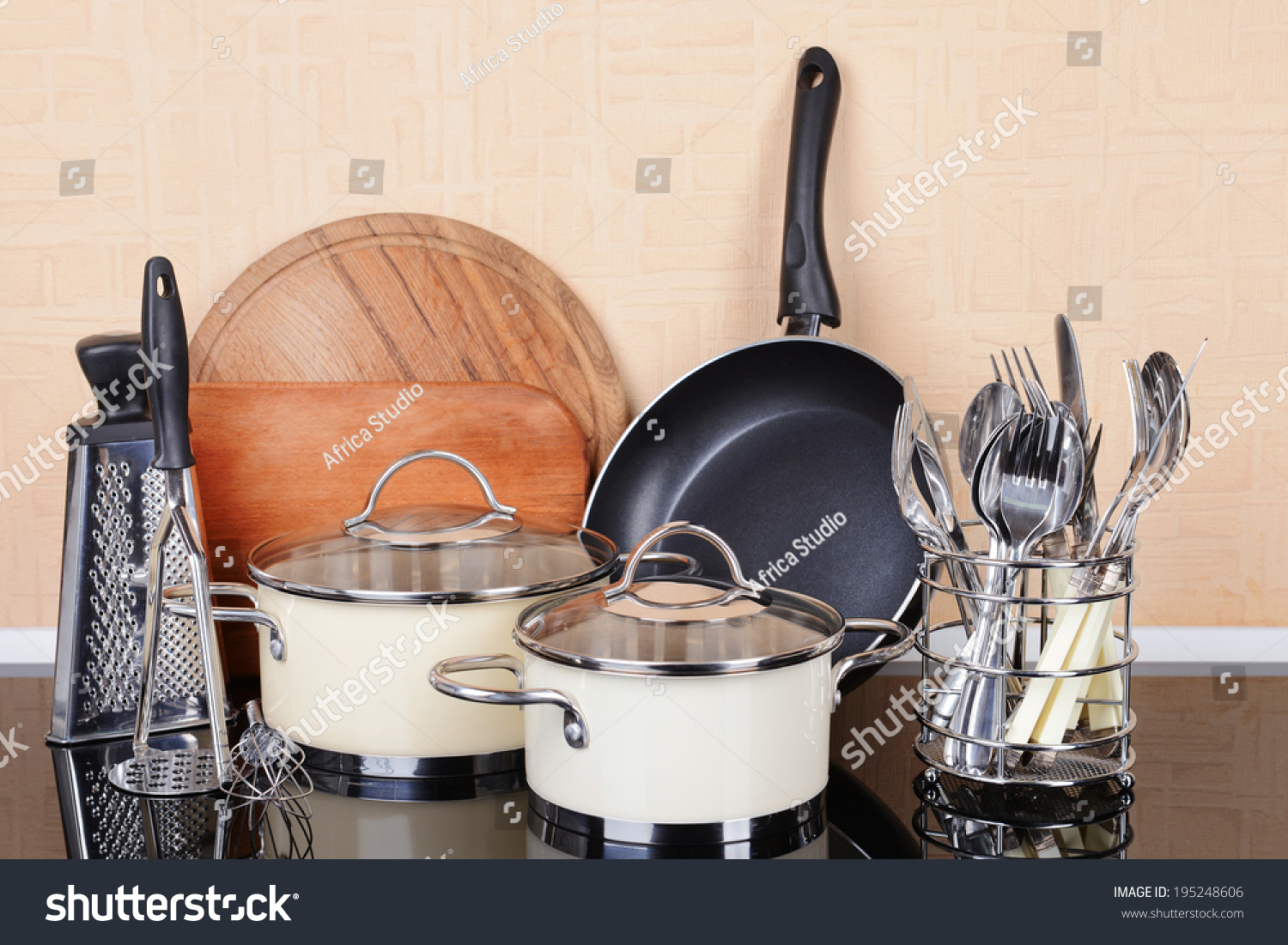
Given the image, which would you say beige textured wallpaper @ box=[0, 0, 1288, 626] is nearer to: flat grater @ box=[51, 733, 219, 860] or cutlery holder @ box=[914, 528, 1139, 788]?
cutlery holder @ box=[914, 528, 1139, 788]

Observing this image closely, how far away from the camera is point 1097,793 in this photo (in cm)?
75

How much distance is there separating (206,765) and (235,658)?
0.59 ft

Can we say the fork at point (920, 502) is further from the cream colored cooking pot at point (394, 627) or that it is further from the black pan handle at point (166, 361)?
the black pan handle at point (166, 361)

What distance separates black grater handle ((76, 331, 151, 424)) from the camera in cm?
83

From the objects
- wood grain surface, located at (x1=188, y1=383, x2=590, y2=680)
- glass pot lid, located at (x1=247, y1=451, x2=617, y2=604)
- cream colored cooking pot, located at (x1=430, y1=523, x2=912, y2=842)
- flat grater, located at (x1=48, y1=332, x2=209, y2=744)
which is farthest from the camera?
wood grain surface, located at (x1=188, y1=383, x2=590, y2=680)

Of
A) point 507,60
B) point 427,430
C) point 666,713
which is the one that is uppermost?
point 507,60

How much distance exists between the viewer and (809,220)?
913 mm

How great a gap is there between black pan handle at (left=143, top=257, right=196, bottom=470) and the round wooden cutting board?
0.24m

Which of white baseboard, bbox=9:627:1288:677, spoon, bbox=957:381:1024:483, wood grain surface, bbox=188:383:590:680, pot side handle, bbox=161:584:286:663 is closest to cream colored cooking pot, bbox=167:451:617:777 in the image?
pot side handle, bbox=161:584:286:663
